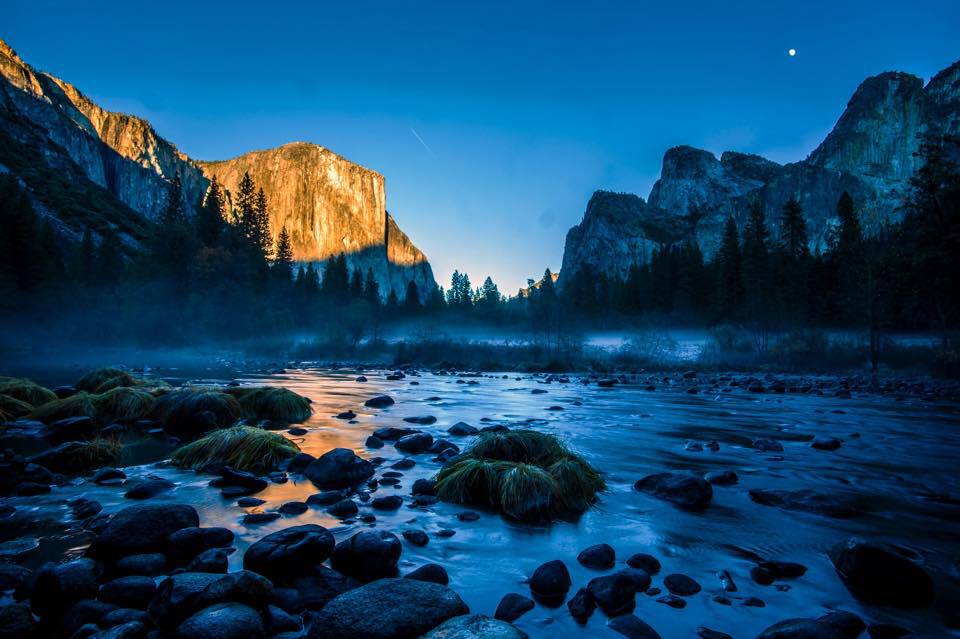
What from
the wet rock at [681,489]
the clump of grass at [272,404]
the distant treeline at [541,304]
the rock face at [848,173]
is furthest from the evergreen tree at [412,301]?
the wet rock at [681,489]

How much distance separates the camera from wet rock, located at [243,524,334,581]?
380 cm

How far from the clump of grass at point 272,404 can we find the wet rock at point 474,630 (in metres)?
10.7

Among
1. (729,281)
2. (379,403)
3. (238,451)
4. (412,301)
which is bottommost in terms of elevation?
(379,403)

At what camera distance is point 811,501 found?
5762 mm

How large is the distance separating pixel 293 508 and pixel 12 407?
10875mm

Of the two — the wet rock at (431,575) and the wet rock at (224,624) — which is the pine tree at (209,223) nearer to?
the wet rock at (431,575)

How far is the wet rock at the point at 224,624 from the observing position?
269 cm

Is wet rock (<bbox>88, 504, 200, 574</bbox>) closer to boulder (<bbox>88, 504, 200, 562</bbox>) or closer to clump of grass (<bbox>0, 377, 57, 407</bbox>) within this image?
boulder (<bbox>88, 504, 200, 562</bbox>)

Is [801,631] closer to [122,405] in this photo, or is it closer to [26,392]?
[122,405]

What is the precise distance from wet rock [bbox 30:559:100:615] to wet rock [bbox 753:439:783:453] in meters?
10.5

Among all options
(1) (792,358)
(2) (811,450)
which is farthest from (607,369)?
(2) (811,450)

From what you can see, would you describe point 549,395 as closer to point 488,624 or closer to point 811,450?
point 811,450

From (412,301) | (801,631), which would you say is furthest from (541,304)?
(801,631)

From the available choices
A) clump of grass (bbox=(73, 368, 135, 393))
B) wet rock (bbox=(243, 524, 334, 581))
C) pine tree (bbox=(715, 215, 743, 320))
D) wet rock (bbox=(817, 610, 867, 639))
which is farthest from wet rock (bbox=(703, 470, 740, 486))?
pine tree (bbox=(715, 215, 743, 320))
